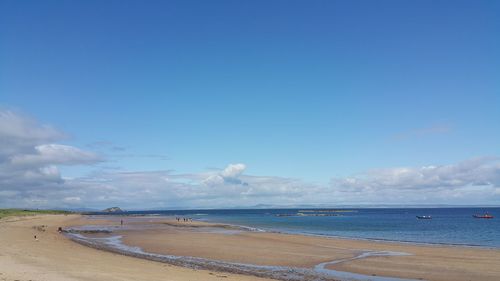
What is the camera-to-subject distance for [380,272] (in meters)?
26.7

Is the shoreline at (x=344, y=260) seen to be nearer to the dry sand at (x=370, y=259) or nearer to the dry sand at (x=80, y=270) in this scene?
the dry sand at (x=370, y=259)

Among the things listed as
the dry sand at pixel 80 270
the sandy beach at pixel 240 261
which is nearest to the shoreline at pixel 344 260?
the sandy beach at pixel 240 261

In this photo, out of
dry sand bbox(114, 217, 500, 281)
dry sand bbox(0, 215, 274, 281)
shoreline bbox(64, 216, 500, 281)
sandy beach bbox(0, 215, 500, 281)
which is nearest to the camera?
dry sand bbox(0, 215, 274, 281)

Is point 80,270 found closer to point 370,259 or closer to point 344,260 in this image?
point 344,260

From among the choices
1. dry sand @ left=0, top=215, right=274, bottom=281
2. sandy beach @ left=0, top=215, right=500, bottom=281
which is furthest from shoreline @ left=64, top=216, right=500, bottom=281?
dry sand @ left=0, top=215, right=274, bottom=281

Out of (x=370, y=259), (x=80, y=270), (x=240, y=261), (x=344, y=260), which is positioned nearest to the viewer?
(x=80, y=270)

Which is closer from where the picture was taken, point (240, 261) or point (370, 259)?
point (240, 261)

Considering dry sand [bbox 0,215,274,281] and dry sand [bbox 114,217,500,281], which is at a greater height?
dry sand [bbox 0,215,274,281]

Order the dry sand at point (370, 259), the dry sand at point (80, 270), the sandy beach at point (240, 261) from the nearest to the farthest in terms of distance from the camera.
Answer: the dry sand at point (80, 270)
the sandy beach at point (240, 261)
the dry sand at point (370, 259)

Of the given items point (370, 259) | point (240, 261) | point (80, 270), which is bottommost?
point (370, 259)

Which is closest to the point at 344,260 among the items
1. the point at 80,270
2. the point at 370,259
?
the point at 370,259

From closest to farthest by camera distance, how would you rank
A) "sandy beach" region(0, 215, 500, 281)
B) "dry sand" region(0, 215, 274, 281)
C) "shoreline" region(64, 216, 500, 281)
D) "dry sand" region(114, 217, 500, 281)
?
"dry sand" region(0, 215, 274, 281)
"sandy beach" region(0, 215, 500, 281)
"shoreline" region(64, 216, 500, 281)
"dry sand" region(114, 217, 500, 281)

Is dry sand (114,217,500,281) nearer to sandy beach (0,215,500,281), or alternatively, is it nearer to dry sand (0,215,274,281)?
sandy beach (0,215,500,281)

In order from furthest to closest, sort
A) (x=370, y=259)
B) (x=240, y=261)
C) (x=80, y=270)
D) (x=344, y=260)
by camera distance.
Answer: (x=370, y=259) → (x=344, y=260) → (x=240, y=261) → (x=80, y=270)
